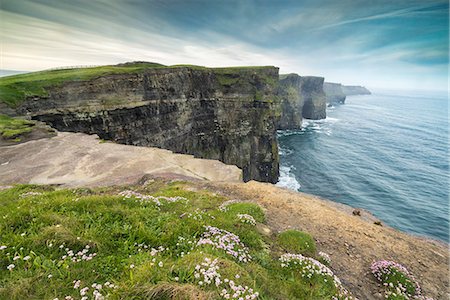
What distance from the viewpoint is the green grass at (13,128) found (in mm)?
23172

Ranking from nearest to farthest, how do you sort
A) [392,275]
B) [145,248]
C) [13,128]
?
1. [145,248]
2. [392,275]
3. [13,128]

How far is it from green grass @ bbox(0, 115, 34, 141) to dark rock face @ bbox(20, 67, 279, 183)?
828cm

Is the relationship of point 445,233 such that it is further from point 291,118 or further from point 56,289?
point 291,118

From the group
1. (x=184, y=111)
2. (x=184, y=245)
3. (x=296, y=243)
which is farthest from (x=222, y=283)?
(x=184, y=111)

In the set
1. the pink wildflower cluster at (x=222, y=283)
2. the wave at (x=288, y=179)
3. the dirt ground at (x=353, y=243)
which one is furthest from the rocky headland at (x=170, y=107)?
the pink wildflower cluster at (x=222, y=283)

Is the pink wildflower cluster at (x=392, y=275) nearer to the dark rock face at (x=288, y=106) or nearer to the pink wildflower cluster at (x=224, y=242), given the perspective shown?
the pink wildflower cluster at (x=224, y=242)

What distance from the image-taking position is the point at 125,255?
5277mm

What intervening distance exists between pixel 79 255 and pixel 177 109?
54082 millimetres

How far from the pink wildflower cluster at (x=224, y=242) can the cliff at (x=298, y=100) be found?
3581 inches

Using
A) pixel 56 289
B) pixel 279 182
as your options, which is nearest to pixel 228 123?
pixel 279 182

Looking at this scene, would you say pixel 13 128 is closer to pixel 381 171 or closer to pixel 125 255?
pixel 125 255

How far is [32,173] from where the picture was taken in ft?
55.1

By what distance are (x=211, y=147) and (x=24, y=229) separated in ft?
194

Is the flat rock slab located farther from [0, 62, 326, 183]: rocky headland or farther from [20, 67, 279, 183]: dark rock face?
[20, 67, 279, 183]: dark rock face
